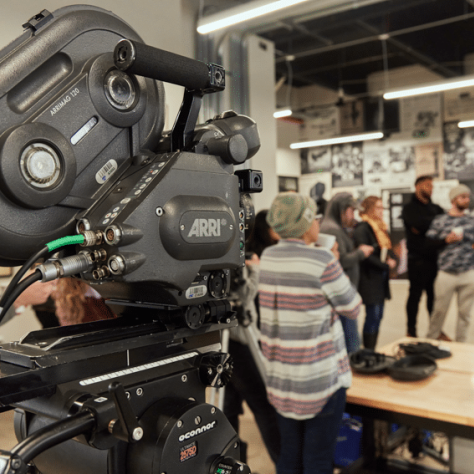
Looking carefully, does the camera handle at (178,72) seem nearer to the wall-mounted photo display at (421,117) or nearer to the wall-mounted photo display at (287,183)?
the wall-mounted photo display at (421,117)

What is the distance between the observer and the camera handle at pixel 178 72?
0.70 meters

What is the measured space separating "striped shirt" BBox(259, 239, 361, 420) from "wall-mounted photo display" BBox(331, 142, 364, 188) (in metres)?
6.63

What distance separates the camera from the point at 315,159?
9117 millimetres

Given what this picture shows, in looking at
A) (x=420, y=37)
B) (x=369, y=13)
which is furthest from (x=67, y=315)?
(x=420, y=37)

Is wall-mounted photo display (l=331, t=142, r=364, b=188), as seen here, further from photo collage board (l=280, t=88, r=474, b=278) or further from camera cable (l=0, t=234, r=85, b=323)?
camera cable (l=0, t=234, r=85, b=323)

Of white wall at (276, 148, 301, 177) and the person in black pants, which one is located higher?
Answer: white wall at (276, 148, 301, 177)

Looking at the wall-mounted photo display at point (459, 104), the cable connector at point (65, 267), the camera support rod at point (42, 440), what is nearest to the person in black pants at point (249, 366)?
the cable connector at point (65, 267)

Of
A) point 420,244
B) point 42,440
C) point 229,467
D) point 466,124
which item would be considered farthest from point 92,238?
point 466,124

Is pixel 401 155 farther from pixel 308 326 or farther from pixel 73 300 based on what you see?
pixel 73 300

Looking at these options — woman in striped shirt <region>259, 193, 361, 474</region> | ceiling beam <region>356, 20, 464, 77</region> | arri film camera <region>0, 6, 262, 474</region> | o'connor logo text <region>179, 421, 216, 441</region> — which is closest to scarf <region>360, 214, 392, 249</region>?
woman in striped shirt <region>259, 193, 361, 474</region>

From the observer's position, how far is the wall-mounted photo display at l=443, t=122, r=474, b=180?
7.35 meters

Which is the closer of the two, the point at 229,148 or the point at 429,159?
the point at 229,148

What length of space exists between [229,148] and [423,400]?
1833 millimetres

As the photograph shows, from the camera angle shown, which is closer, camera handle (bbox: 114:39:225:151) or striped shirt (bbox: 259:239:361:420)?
camera handle (bbox: 114:39:225:151)
